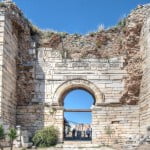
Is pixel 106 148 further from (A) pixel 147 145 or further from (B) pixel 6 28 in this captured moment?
(B) pixel 6 28

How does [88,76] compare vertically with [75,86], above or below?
above

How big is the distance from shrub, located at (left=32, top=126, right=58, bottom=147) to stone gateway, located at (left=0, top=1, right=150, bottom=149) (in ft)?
1.82

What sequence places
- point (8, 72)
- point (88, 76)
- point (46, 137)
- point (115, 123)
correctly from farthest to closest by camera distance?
point (88, 76) < point (115, 123) < point (46, 137) < point (8, 72)

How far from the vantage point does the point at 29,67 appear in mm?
18766

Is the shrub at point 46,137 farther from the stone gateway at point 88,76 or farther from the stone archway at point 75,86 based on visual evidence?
the stone archway at point 75,86

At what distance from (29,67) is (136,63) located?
5198 mm

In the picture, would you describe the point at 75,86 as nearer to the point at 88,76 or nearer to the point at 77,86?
the point at 77,86

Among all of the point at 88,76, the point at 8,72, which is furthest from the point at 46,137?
the point at 88,76

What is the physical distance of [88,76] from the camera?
18.6 meters

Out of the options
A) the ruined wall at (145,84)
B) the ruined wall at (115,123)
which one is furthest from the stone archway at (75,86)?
the ruined wall at (145,84)

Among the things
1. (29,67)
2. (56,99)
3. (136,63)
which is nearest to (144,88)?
(136,63)

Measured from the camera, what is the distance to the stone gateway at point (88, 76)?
17844 mm

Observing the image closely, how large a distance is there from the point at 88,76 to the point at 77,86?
2.37ft

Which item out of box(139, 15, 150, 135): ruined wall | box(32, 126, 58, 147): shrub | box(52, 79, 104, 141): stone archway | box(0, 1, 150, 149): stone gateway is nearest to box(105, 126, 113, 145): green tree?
box(0, 1, 150, 149): stone gateway
